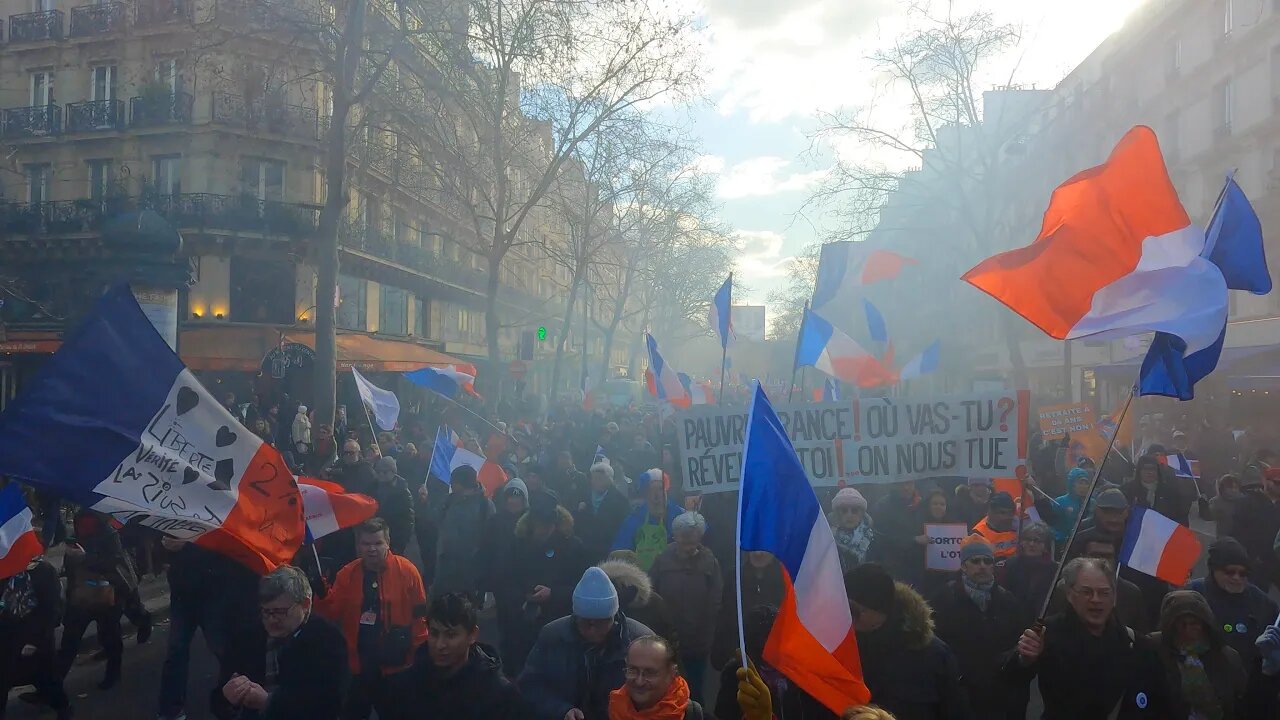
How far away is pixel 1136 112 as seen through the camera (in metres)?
34.7

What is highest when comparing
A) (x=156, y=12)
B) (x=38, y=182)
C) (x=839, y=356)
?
(x=156, y=12)

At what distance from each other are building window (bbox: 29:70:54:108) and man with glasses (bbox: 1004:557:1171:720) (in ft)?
105

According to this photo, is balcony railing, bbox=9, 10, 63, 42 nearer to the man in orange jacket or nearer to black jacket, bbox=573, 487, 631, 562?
black jacket, bbox=573, 487, 631, 562

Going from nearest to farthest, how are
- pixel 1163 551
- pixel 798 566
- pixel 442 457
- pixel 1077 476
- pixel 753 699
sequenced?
pixel 753 699
pixel 798 566
pixel 1163 551
pixel 1077 476
pixel 442 457

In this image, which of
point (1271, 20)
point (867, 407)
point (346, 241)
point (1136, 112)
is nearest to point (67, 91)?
point (346, 241)

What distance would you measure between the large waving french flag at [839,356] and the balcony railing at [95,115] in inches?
956

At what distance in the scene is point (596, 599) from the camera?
12.9ft

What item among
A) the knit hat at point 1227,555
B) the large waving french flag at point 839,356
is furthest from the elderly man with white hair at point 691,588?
the large waving french flag at point 839,356

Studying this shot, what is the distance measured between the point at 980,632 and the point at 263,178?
87.5 feet

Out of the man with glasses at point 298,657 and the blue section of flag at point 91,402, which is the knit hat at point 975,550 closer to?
the man with glasses at point 298,657

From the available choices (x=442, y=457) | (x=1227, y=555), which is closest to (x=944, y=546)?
(x=1227, y=555)

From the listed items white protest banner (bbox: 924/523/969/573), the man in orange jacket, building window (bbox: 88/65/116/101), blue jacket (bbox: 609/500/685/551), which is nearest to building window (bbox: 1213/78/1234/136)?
white protest banner (bbox: 924/523/969/573)

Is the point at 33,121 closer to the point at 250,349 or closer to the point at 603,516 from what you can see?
the point at 250,349

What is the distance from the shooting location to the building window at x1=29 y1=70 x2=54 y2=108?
2775cm
